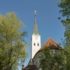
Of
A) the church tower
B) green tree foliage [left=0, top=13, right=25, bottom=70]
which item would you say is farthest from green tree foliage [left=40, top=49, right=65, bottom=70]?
the church tower

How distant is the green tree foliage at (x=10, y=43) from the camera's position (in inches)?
1425

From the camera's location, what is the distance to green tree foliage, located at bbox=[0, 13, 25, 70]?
36.2m

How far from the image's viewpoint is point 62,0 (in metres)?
23.2

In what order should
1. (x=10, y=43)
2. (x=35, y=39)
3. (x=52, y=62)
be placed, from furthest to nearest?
(x=35, y=39) < (x=52, y=62) < (x=10, y=43)

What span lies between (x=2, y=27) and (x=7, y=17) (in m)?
1.78

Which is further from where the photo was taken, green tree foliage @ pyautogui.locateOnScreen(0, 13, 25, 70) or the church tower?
the church tower

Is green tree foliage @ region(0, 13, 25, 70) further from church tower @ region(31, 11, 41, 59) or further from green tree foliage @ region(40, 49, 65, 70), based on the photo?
church tower @ region(31, 11, 41, 59)

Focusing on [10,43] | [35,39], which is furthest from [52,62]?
[35,39]

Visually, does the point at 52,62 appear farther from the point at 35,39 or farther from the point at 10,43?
the point at 35,39

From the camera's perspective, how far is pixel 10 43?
1427 inches

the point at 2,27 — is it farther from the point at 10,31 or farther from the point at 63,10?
the point at 63,10

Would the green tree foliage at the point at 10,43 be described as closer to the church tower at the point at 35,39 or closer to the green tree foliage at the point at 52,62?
the green tree foliage at the point at 52,62

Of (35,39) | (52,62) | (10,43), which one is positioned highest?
(35,39)

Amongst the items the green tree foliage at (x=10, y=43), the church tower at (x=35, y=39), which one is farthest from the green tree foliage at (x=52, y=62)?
the church tower at (x=35, y=39)
